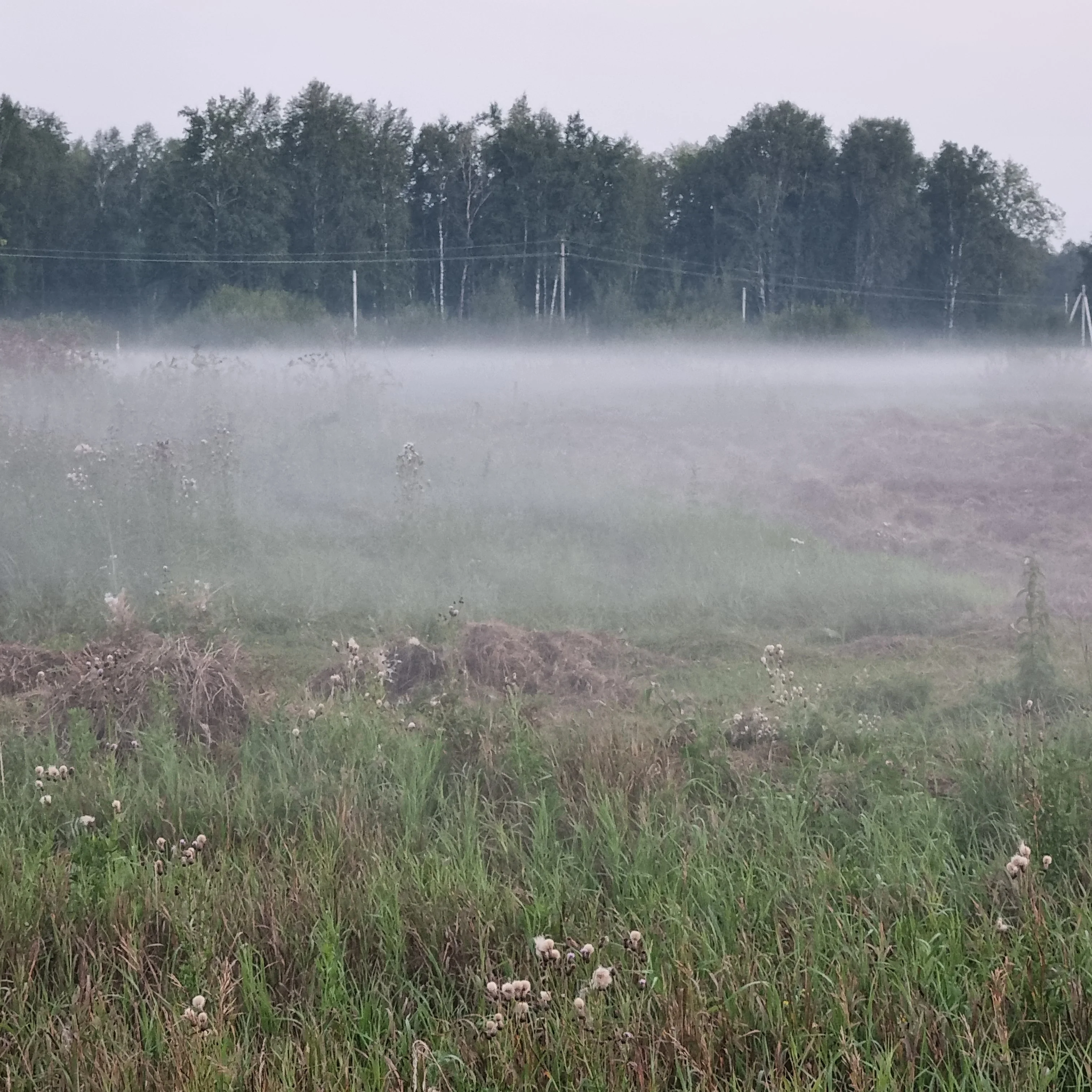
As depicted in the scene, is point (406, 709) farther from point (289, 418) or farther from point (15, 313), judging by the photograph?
point (15, 313)

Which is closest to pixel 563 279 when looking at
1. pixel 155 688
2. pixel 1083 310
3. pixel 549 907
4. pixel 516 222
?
pixel 516 222

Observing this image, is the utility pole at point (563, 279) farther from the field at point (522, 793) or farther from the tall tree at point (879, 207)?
the field at point (522, 793)

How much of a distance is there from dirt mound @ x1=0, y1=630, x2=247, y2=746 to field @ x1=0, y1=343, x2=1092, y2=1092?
2 centimetres

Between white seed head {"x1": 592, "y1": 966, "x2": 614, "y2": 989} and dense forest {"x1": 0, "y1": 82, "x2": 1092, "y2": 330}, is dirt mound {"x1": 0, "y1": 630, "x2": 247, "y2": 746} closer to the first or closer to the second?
white seed head {"x1": 592, "y1": 966, "x2": 614, "y2": 989}

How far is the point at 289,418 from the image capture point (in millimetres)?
17297

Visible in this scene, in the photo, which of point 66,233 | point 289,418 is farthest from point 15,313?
point 289,418

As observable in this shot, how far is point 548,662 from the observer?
25.4ft

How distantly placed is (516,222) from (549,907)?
139 ft

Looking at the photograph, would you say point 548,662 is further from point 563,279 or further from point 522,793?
point 563,279

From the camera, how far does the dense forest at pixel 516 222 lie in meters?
37.8

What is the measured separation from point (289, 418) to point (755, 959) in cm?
1480

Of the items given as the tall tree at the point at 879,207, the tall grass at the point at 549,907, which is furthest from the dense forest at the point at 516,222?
the tall grass at the point at 549,907

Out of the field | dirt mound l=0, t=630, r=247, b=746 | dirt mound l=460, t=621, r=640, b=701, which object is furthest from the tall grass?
dirt mound l=460, t=621, r=640, b=701

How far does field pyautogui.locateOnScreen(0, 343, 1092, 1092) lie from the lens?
322 centimetres
